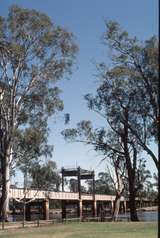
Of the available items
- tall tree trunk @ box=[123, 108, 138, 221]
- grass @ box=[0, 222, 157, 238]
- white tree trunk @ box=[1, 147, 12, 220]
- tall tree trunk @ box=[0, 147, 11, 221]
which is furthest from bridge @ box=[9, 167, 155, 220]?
grass @ box=[0, 222, 157, 238]

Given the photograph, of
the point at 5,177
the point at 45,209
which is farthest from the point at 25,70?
the point at 45,209

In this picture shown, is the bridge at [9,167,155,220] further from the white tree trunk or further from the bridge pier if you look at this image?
the white tree trunk

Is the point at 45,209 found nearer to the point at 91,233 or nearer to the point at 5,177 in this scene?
the point at 5,177

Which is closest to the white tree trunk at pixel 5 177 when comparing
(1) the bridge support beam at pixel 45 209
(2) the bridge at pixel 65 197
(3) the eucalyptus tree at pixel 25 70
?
(3) the eucalyptus tree at pixel 25 70

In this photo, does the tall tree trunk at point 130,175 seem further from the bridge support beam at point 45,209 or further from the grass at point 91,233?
the bridge support beam at point 45,209

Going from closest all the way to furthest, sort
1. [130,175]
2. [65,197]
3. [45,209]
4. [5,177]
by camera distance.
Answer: [5,177]
[130,175]
[45,209]
[65,197]

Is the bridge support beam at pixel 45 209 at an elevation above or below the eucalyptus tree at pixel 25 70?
below

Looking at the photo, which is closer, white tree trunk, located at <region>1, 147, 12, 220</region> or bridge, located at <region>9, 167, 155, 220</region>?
white tree trunk, located at <region>1, 147, 12, 220</region>

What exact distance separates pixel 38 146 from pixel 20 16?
14.3m

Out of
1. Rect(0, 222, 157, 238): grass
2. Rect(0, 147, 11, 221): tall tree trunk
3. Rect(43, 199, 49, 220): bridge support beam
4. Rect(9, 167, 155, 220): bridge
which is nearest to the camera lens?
Rect(0, 222, 157, 238): grass

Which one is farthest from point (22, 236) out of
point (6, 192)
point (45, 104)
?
point (45, 104)

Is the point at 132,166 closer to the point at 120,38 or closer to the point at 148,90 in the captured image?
the point at 148,90

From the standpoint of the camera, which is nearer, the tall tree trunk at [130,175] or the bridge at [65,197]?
the tall tree trunk at [130,175]

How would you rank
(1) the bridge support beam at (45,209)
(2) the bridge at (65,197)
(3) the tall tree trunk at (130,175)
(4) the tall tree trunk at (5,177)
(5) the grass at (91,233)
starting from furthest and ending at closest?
(1) the bridge support beam at (45,209)
(2) the bridge at (65,197)
(3) the tall tree trunk at (130,175)
(4) the tall tree trunk at (5,177)
(5) the grass at (91,233)
